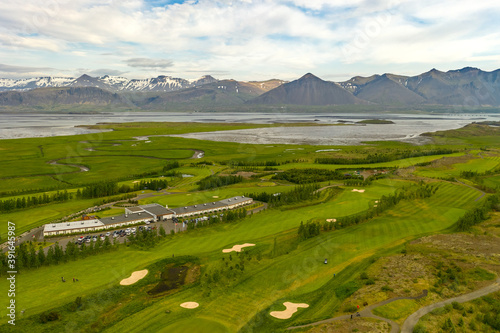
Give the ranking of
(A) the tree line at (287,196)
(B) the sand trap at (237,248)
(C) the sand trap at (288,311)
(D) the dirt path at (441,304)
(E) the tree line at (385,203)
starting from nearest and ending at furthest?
(D) the dirt path at (441,304) < (C) the sand trap at (288,311) < (B) the sand trap at (237,248) < (E) the tree line at (385,203) < (A) the tree line at (287,196)

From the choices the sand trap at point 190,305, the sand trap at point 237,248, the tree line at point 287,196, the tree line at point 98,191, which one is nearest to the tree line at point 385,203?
the tree line at point 287,196

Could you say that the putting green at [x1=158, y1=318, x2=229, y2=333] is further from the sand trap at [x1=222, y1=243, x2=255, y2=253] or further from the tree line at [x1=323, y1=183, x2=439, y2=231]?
the tree line at [x1=323, y1=183, x2=439, y2=231]

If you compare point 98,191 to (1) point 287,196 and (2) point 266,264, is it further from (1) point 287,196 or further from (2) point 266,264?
(2) point 266,264

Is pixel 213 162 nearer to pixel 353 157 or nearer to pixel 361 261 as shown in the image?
pixel 353 157

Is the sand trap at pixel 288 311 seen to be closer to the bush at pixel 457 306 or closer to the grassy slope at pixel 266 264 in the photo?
the grassy slope at pixel 266 264

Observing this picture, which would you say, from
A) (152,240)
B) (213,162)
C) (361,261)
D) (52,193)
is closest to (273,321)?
(361,261)

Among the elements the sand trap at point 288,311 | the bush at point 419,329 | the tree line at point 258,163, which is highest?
the tree line at point 258,163
